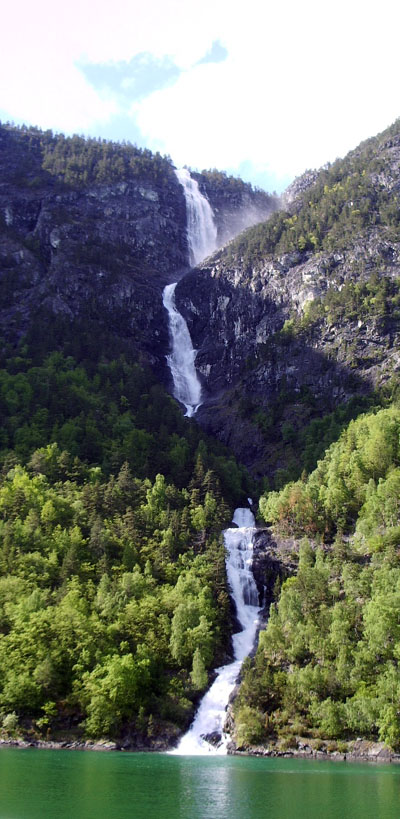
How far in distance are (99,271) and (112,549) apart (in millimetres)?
104663

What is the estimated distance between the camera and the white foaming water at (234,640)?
61697 mm

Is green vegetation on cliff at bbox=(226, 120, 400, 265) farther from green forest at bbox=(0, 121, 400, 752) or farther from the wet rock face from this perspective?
the wet rock face

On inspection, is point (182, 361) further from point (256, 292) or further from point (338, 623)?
point (338, 623)

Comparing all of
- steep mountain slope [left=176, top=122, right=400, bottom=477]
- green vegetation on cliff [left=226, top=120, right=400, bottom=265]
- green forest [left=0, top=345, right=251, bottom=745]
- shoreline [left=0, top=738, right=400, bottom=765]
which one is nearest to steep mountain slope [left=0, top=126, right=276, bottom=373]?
steep mountain slope [left=176, top=122, right=400, bottom=477]

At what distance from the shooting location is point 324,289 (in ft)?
476

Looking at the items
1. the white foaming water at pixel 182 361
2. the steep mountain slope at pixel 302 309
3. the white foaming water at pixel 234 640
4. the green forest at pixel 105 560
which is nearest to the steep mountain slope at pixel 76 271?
the white foaming water at pixel 182 361

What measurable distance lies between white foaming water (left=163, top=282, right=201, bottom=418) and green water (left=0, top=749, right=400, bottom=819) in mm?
100909

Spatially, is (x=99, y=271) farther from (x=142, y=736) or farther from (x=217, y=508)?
(x=142, y=736)

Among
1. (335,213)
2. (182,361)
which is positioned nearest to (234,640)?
(182,361)

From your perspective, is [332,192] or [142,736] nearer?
[142,736]

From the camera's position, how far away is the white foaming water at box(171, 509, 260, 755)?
202ft

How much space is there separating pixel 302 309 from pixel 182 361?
33373mm

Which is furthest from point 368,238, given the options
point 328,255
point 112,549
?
point 112,549

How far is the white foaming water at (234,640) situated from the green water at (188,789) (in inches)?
404
